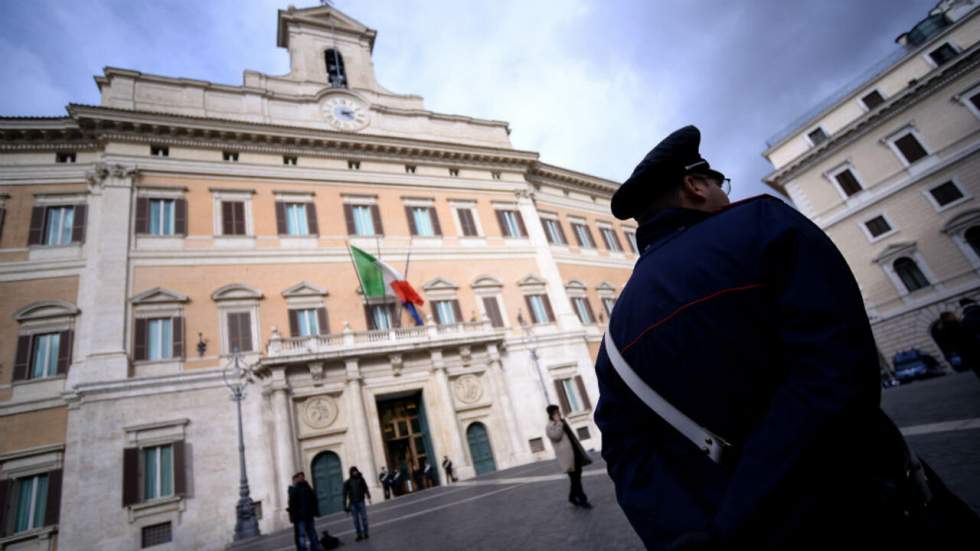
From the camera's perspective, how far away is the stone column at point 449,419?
15.3 m

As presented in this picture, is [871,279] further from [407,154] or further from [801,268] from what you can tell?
[801,268]

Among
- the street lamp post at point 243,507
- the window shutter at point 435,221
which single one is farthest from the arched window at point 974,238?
the street lamp post at point 243,507

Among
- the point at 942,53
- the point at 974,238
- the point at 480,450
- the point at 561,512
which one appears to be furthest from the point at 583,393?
the point at 942,53

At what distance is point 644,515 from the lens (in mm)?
1210

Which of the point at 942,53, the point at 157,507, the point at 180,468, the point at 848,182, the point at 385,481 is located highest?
the point at 942,53

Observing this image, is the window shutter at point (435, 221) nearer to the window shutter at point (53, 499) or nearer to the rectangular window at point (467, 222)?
the rectangular window at point (467, 222)

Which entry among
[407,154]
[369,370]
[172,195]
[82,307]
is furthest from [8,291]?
[407,154]

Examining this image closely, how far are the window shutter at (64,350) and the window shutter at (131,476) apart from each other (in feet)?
10.4

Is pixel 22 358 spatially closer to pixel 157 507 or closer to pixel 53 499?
pixel 53 499

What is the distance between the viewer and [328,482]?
13750 mm

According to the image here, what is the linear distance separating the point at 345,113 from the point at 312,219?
20.0ft

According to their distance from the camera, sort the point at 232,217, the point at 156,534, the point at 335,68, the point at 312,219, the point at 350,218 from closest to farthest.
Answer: the point at 156,534, the point at 232,217, the point at 312,219, the point at 350,218, the point at 335,68

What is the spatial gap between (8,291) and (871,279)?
35.5m

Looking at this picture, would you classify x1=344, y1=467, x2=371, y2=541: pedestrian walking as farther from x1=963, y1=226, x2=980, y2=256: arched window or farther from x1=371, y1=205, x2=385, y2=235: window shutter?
x1=963, y1=226, x2=980, y2=256: arched window
